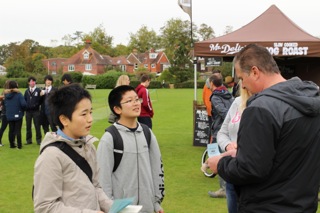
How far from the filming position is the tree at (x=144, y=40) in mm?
108438

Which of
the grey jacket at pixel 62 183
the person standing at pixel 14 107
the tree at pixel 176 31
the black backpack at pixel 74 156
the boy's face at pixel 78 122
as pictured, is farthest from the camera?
the tree at pixel 176 31

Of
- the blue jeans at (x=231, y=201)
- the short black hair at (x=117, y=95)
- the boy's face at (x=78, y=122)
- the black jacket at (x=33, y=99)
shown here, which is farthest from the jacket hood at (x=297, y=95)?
the black jacket at (x=33, y=99)

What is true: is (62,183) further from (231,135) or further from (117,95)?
(231,135)

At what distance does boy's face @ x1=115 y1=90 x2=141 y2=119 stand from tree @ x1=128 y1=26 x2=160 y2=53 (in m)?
105

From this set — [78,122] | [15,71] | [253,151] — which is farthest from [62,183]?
[15,71]

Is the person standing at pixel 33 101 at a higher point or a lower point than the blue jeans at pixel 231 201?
higher

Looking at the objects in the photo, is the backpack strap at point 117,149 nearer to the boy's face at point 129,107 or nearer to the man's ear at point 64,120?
the boy's face at point 129,107

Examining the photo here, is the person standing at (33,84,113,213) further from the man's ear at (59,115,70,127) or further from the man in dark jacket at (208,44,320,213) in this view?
the man in dark jacket at (208,44,320,213)

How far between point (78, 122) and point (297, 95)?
1.32 m

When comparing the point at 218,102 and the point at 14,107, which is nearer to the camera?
the point at 218,102

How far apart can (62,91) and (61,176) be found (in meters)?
0.55

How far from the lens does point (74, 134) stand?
2734 mm

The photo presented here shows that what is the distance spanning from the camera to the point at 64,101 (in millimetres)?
2752

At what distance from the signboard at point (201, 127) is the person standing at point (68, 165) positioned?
916 cm
